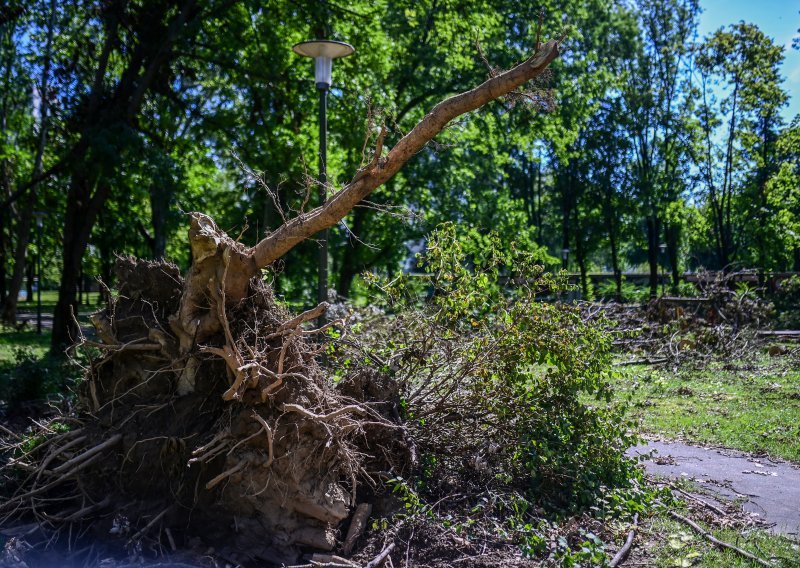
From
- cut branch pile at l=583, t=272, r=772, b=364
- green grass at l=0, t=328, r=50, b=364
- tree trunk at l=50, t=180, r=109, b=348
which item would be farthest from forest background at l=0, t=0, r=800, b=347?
cut branch pile at l=583, t=272, r=772, b=364

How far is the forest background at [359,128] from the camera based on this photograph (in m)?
15.8

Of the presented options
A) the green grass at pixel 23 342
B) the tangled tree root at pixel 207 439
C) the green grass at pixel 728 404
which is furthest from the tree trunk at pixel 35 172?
the green grass at pixel 728 404

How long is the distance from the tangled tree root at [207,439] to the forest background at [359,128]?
113cm

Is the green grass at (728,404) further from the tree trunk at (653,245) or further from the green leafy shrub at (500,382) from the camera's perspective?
the tree trunk at (653,245)

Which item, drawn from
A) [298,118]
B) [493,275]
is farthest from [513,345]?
[298,118]

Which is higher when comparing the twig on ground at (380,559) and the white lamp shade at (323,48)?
the white lamp shade at (323,48)

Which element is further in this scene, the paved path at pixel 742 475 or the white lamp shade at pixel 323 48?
the white lamp shade at pixel 323 48

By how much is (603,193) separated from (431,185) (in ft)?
68.4

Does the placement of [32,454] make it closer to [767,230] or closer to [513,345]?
[513,345]

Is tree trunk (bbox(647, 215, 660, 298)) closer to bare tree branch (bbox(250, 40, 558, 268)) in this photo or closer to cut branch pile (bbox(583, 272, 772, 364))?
cut branch pile (bbox(583, 272, 772, 364))

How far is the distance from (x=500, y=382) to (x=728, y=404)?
546cm

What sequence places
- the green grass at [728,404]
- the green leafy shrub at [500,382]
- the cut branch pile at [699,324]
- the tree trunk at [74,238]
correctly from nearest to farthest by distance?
the green leafy shrub at [500,382], the green grass at [728,404], the cut branch pile at [699,324], the tree trunk at [74,238]

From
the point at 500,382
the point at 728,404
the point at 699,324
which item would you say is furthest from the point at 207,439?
the point at 699,324

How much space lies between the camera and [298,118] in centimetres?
1781
